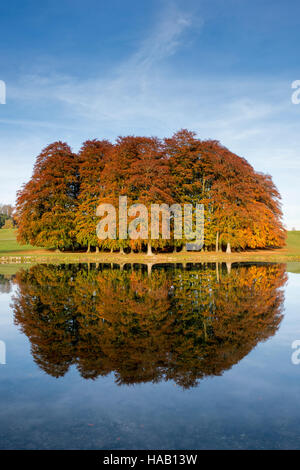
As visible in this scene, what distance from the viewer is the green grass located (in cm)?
5141

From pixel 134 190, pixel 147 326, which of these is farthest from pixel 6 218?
pixel 147 326

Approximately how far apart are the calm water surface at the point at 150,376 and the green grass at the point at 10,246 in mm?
37851

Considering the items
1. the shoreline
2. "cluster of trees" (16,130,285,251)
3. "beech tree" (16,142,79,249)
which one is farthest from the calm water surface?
"beech tree" (16,142,79,249)

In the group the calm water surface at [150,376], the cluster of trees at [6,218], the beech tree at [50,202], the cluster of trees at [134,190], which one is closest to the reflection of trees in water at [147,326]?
the calm water surface at [150,376]

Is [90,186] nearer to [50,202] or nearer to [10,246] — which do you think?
[50,202]

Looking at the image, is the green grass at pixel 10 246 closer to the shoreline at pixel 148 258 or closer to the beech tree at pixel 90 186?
the shoreline at pixel 148 258

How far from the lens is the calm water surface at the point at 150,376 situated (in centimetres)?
475

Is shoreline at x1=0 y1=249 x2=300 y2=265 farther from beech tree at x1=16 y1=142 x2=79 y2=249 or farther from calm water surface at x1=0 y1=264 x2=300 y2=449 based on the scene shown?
calm water surface at x1=0 y1=264 x2=300 y2=449

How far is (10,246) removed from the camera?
2352 inches

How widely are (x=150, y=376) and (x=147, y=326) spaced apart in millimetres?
3454

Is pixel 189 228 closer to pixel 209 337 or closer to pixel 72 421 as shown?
pixel 209 337

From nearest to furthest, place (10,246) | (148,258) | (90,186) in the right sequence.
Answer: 1. (148,258)
2. (90,186)
3. (10,246)

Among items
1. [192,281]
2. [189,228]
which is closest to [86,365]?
[192,281]

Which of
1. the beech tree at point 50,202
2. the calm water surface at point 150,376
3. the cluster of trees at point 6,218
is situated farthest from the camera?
the cluster of trees at point 6,218
